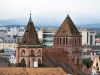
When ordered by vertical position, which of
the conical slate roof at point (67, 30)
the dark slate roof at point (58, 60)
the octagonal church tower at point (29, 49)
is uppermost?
the conical slate roof at point (67, 30)

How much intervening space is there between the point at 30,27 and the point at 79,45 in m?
14.8

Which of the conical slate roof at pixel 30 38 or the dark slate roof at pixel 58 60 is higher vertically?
the conical slate roof at pixel 30 38

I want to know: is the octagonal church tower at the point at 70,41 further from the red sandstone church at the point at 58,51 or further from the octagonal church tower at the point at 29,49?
the octagonal church tower at the point at 29,49

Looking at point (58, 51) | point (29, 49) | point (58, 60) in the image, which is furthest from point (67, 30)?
point (29, 49)

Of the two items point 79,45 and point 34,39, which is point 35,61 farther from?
point 79,45

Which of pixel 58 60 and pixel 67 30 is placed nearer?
pixel 58 60

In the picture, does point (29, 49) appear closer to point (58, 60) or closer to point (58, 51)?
point (58, 60)

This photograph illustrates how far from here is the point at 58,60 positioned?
318 ft

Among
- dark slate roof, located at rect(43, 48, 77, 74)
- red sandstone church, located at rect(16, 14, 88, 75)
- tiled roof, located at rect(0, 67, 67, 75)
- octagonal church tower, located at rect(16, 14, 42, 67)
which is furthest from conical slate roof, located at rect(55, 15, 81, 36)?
tiled roof, located at rect(0, 67, 67, 75)

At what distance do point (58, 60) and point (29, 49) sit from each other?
895 cm

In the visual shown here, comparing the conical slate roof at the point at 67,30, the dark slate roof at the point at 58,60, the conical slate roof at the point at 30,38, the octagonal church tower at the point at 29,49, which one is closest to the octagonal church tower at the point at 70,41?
the conical slate roof at the point at 67,30

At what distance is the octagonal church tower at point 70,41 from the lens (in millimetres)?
101875

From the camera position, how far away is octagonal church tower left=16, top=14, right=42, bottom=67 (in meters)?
88.8

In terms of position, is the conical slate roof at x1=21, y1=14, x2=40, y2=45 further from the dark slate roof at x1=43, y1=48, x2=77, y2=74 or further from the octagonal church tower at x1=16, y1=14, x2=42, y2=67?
the dark slate roof at x1=43, y1=48, x2=77, y2=74
